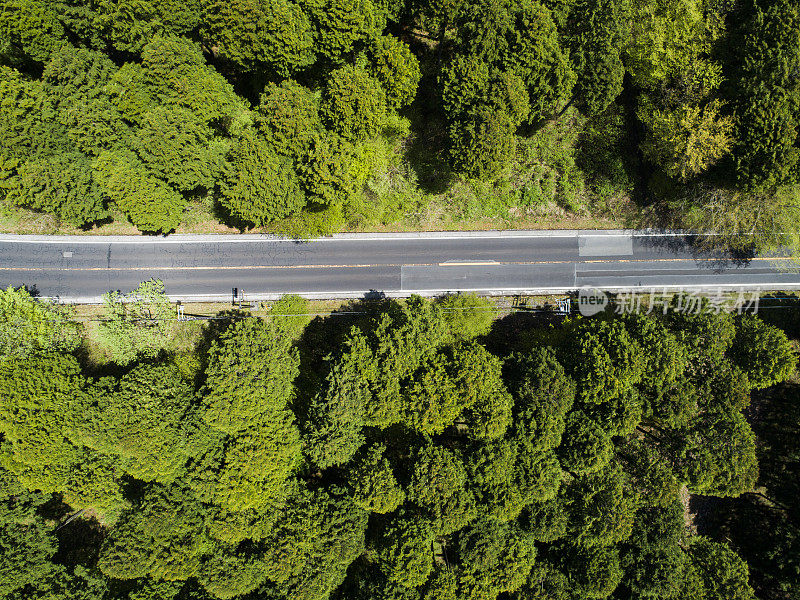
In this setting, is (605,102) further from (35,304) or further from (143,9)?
(35,304)

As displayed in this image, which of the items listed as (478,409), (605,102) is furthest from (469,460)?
(605,102)

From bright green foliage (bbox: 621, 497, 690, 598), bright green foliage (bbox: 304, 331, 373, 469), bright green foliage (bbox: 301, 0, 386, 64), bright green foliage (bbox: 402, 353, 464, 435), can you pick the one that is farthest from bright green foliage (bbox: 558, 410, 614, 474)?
bright green foliage (bbox: 301, 0, 386, 64)

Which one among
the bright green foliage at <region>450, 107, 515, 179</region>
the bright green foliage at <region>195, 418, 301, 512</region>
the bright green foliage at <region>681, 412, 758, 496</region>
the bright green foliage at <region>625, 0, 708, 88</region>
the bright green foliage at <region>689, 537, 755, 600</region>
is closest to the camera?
the bright green foliage at <region>195, 418, 301, 512</region>

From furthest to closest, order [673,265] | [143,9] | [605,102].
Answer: [673,265]
[605,102]
[143,9]

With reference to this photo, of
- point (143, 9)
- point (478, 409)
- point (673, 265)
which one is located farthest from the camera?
point (673, 265)

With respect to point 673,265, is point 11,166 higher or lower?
higher

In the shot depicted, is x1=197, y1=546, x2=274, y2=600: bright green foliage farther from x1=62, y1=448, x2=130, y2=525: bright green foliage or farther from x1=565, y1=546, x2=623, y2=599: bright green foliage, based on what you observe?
x1=565, y1=546, x2=623, y2=599: bright green foliage

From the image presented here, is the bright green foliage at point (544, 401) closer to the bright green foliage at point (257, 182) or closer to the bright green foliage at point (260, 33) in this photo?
the bright green foliage at point (257, 182)
